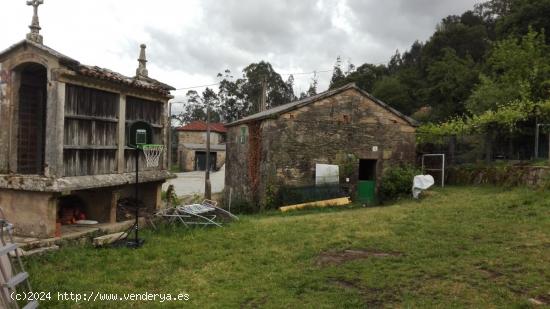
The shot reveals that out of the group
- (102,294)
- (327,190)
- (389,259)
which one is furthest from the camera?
(327,190)

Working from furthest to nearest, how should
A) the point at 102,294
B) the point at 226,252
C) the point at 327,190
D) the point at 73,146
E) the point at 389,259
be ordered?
the point at 327,190
the point at 73,146
the point at 226,252
the point at 389,259
the point at 102,294

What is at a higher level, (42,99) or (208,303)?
(42,99)

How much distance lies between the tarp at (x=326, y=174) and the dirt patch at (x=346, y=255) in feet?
28.6

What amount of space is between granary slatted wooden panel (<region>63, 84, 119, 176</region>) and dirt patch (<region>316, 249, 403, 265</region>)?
17.4ft

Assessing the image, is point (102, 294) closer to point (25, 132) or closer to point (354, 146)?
point (25, 132)

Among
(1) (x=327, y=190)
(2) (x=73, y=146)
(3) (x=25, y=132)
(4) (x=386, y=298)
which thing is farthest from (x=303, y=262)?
(1) (x=327, y=190)

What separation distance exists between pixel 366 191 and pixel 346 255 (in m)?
10.3

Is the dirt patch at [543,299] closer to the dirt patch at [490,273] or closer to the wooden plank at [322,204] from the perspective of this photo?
the dirt patch at [490,273]

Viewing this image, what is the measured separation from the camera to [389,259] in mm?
6770

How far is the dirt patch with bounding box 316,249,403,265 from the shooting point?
22.9ft

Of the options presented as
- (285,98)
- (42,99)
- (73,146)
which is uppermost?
(285,98)

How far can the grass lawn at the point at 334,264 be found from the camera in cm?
529

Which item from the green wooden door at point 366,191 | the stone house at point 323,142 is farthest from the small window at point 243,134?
the green wooden door at point 366,191

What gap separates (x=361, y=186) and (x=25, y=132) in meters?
12.1
